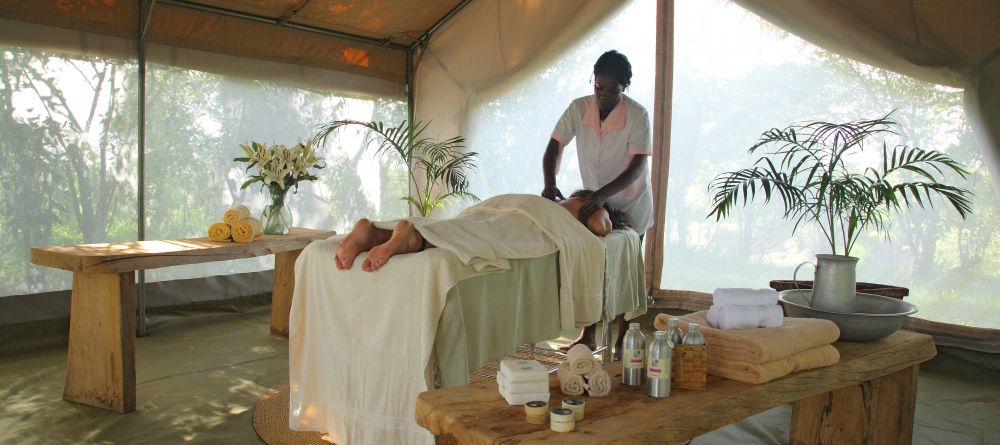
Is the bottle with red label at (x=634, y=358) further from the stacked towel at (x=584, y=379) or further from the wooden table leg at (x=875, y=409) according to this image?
the wooden table leg at (x=875, y=409)

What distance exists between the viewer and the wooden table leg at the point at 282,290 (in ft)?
12.8

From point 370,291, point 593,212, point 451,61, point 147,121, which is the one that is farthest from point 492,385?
point 451,61

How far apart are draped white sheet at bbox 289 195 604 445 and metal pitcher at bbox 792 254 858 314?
846 mm

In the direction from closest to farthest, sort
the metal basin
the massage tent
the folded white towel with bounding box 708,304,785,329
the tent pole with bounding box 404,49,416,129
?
the folded white towel with bounding box 708,304,785,329 < the metal basin < the massage tent < the tent pole with bounding box 404,49,416,129

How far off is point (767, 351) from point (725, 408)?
198 mm

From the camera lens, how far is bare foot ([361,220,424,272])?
2.14 m

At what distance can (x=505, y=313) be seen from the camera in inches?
91.6

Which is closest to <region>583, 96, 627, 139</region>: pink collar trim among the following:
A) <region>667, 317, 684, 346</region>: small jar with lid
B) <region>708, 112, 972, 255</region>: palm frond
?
<region>708, 112, 972, 255</region>: palm frond

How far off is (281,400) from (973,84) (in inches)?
131

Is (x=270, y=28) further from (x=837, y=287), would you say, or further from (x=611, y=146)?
(x=837, y=287)

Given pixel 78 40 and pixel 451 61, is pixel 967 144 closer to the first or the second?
pixel 451 61

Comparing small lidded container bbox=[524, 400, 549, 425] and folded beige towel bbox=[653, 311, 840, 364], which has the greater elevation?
folded beige towel bbox=[653, 311, 840, 364]

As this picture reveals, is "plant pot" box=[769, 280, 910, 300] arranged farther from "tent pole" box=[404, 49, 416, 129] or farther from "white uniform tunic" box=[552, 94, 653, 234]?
"tent pole" box=[404, 49, 416, 129]

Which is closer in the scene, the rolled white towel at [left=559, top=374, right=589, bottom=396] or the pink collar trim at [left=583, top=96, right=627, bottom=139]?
the rolled white towel at [left=559, top=374, right=589, bottom=396]
